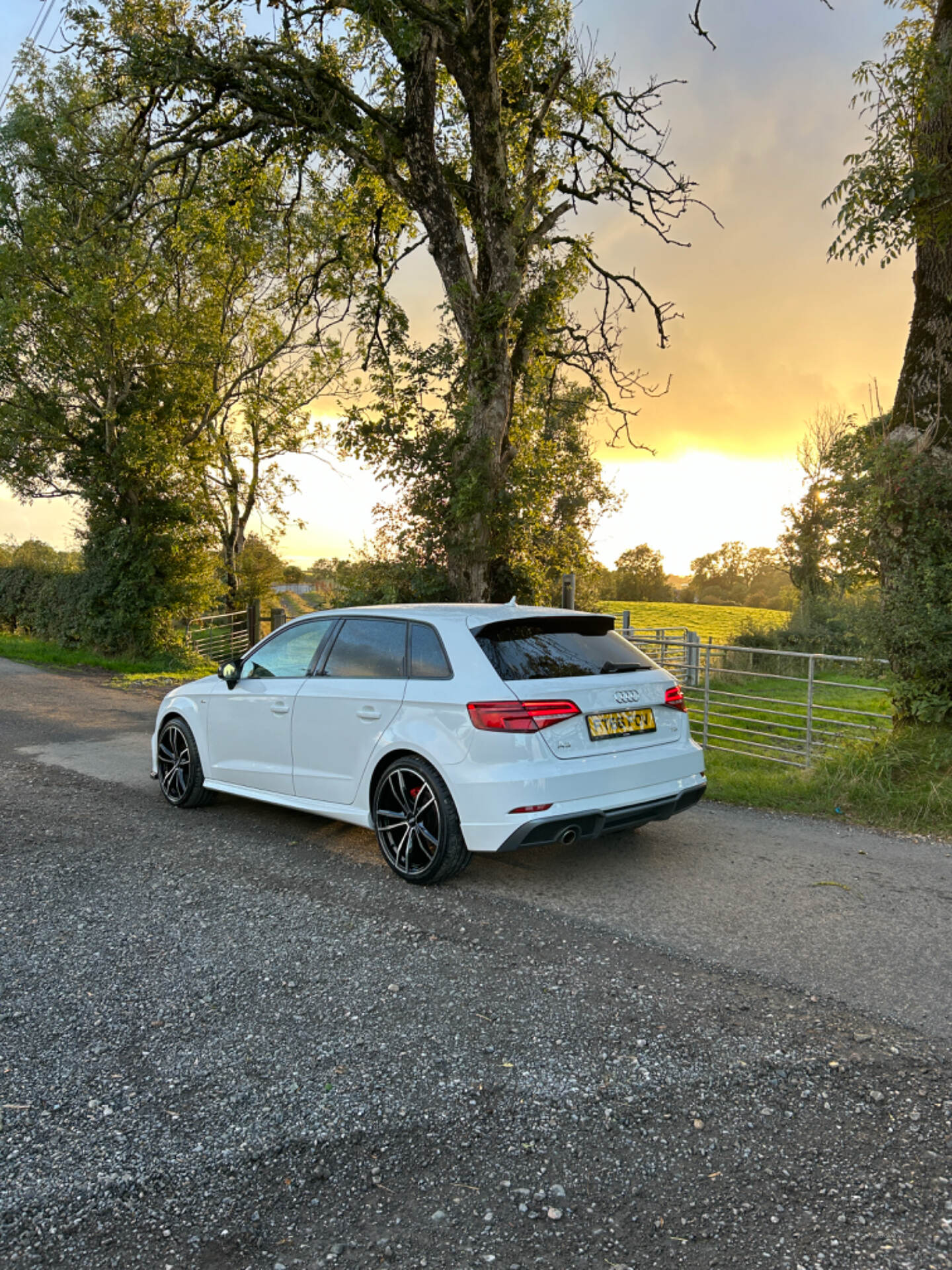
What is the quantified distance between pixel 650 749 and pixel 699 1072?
2265 millimetres

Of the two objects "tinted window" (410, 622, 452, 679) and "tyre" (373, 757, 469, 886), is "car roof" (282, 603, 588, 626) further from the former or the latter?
"tyre" (373, 757, 469, 886)

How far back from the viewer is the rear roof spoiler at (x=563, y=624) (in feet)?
16.6

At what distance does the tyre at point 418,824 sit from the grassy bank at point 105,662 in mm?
13163

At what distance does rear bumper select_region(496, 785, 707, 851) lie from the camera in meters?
4.57

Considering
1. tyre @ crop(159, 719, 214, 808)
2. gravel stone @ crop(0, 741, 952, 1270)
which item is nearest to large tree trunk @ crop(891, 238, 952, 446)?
gravel stone @ crop(0, 741, 952, 1270)

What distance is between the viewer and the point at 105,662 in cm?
1891


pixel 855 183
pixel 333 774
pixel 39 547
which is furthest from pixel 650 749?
pixel 39 547

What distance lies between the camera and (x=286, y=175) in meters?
14.8

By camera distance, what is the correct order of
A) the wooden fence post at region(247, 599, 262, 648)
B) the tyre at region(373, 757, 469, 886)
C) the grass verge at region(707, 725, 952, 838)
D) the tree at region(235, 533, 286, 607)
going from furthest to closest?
the tree at region(235, 533, 286, 607) → the wooden fence post at region(247, 599, 262, 648) → the grass verge at region(707, 725, 952, 838) → the tyre at region(373, 757, 469, 886)

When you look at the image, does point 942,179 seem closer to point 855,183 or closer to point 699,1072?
point 855,183

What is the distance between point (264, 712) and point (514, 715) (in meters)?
2.33

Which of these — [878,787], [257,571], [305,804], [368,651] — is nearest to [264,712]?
[305,804]

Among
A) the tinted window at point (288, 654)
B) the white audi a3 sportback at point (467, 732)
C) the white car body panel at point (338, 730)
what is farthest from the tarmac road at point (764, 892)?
the tinted window at point (288, 654)

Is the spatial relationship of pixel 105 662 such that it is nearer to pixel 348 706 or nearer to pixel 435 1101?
pixel 348 706
